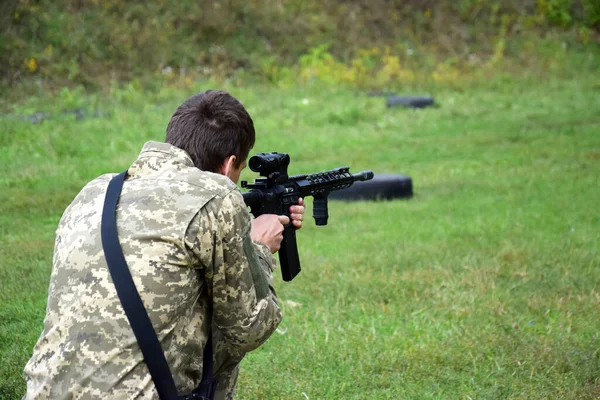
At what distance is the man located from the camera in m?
2.57

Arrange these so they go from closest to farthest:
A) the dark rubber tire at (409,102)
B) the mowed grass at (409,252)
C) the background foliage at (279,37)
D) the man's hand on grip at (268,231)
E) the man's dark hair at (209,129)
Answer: the man's dark hair at (209,129), the man's hand on grip at (268,231), the mowed grass at (409,252), the dark rubber tire at (409,102), the background foliage at (279,37)

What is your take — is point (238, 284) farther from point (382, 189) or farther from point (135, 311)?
point (382, 189)

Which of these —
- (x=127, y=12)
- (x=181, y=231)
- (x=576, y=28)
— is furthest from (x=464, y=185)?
(x=576, y=28)

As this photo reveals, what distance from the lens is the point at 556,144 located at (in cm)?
1220

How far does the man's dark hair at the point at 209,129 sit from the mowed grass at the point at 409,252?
1771 mm

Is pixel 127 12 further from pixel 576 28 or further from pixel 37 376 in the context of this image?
pixel 37 376

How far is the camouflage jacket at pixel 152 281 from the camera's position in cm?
257

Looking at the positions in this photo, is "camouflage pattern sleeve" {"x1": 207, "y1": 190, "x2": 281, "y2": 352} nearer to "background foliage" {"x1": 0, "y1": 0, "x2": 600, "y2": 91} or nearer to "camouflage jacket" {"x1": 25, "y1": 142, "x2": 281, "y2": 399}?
"camouflage jacket" {"x1": 25, "y1": 142, "x2": 281, "y2": 399}

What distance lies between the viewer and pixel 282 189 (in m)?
3.47

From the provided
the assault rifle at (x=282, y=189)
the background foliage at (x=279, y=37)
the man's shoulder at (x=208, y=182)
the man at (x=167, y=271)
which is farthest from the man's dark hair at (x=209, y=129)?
the background foliage at (x=279, y=37)

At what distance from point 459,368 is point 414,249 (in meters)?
2.42

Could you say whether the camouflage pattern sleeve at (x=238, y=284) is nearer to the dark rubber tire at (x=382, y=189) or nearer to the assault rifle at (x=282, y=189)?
the assault rifle at (x=282, y=189)

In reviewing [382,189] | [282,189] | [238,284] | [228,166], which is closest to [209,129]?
[228,166]

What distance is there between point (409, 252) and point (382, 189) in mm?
2271
